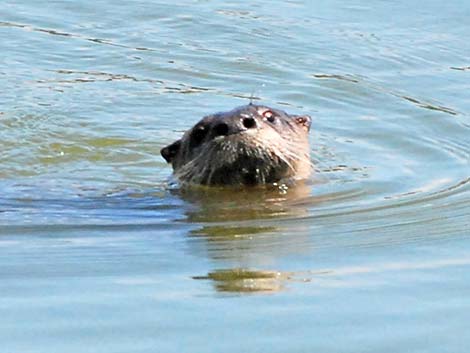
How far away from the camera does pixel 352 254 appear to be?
509 centimetres

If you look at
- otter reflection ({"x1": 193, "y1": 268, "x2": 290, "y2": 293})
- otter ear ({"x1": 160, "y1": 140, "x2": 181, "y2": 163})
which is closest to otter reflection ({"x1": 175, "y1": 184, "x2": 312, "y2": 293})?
otter reflection ({"x1": 193, "y1": 268, "x2": 290, "y2": 293})

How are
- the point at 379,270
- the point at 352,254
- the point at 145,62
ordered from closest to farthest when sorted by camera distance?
the point at 379,270 → the point at 352,254 → the point at 145,62

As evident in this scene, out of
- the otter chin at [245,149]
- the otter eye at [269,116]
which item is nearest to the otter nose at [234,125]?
the otter chin at [245,149]

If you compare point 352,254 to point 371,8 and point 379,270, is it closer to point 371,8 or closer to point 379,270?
point 379,270

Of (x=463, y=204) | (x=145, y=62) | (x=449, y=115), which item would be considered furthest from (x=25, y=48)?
(x=463, y=204)

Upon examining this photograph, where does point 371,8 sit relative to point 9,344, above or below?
above

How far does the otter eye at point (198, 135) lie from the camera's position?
6.73m

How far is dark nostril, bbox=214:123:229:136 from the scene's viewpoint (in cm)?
644

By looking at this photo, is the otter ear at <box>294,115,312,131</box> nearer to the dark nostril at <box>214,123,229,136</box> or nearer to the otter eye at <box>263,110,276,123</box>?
the otter eye at <box>263,110,276,123</box>

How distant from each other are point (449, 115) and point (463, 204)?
2188 millimetres

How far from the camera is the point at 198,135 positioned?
268 inches

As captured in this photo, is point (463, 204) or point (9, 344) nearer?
point (9, 344)

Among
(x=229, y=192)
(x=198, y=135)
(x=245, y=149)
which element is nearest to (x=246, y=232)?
(x=245, y=149)

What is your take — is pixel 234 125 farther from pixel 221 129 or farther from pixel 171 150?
pixel 171 150
